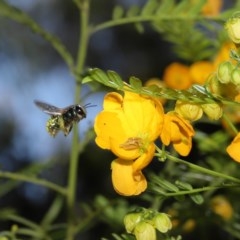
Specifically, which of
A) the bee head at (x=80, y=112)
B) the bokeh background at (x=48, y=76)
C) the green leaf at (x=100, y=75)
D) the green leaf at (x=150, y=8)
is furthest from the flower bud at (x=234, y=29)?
the bokeh background at (x=48, y=76)

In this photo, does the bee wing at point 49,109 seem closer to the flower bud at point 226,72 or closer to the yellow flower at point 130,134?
the yellow flower at point 130,134

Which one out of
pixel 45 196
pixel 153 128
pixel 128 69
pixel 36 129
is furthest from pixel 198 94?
pixel 128 69

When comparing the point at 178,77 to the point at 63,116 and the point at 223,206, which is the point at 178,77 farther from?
the point at 63,116

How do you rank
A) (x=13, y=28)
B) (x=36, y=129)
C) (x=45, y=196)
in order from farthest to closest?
1. (x=13, y=28)
2. (x=36, y=129)
3. (x=45, y=196)

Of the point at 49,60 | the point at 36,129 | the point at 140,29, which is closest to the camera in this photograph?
the point at 140,29

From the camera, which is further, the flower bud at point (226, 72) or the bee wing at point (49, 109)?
the bee wing at point (49, 109)

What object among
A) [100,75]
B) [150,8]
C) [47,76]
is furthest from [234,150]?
[47,76]

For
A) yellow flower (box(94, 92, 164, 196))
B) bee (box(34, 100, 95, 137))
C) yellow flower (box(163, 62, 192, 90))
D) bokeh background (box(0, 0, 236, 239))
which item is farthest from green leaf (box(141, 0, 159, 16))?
bokeh background (box(0, 0, 236, 239))

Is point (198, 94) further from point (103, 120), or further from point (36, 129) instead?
point (36, 129)
